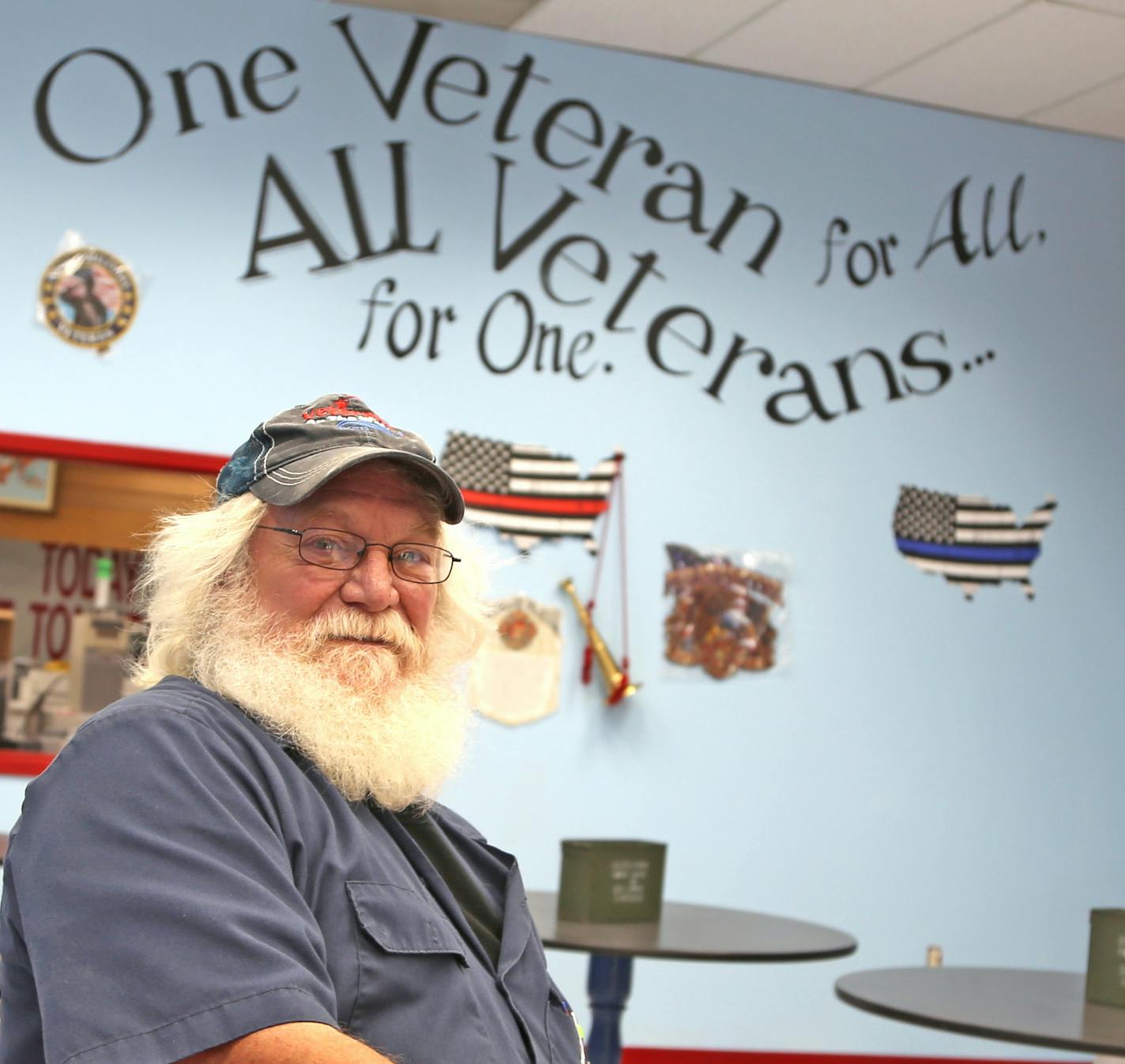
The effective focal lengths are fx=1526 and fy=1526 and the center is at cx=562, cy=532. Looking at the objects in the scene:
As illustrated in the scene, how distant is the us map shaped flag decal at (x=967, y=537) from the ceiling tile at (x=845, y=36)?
1.47 metres

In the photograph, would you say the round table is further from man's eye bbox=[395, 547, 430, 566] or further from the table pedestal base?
man's eye bbox=[395, 547, 430, 566]

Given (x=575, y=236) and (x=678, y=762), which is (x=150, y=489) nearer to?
(x=575, y=236)

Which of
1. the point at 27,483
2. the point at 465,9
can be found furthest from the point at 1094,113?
the point at 27,483

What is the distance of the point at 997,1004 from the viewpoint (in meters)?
3.22

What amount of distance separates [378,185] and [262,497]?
338 centimetres

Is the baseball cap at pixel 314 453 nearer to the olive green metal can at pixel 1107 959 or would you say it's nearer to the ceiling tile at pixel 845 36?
the olive green metal can at pixel 1107 959

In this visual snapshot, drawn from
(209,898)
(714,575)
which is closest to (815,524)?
(714,575)

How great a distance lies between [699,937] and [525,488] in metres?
1.83

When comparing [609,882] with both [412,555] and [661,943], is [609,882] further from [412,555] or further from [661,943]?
[412,555]

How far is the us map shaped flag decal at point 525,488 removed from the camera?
4.87 metres

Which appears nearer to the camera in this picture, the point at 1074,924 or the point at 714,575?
the point at 714,575

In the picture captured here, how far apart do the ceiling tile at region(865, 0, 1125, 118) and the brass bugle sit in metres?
2.11

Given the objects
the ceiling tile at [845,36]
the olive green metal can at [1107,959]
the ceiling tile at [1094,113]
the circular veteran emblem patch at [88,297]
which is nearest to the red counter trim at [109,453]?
the circular veteran emblem patch at [88,297]

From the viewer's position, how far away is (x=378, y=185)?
4.84 meters
